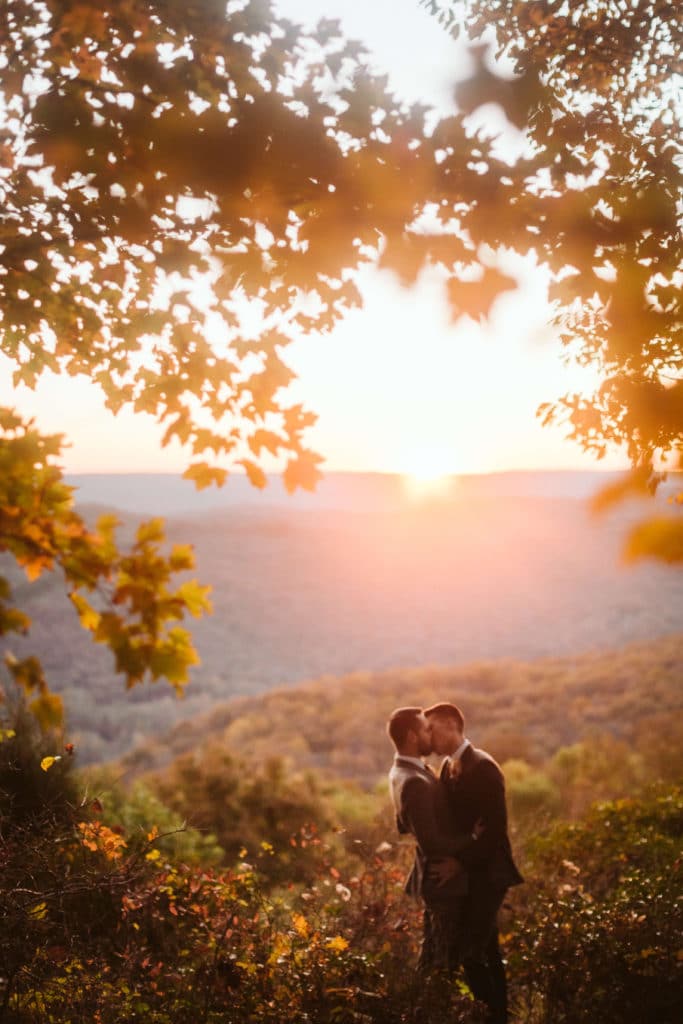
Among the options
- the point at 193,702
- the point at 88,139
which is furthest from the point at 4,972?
the point at 193,702

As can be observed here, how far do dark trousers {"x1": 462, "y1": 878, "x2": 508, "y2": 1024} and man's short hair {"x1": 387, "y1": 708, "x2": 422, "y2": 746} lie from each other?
90cm

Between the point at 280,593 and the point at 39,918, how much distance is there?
164 feet

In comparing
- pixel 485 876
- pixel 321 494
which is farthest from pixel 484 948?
pixel 321 494

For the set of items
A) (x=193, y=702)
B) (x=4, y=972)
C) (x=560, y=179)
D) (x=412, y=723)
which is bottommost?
(x=193, y=702)

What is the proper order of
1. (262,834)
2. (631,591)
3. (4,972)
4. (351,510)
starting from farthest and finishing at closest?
(351,510) → (631,591) → (262,834) → (4,972)

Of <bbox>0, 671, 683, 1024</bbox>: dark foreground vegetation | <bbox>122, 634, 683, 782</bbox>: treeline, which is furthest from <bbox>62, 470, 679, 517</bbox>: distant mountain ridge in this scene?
<bbox>0, 671, 683, 1024</bbox>: dark foreground vegetation

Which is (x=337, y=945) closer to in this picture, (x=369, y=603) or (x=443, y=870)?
(x=443, y=870)

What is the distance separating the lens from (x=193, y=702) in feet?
108

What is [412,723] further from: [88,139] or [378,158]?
[88,139]

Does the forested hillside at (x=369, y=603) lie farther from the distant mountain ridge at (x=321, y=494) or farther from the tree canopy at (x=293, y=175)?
the tree canopy at (x=293, y=175)

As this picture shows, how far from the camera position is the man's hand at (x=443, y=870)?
3887mm

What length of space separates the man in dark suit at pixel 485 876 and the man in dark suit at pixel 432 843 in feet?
0.19

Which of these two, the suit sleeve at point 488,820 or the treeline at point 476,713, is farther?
→ the treeline at point 476,713

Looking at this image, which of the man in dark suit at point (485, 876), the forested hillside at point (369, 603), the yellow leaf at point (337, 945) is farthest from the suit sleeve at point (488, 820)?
the forested hillside at point (369, 603)
